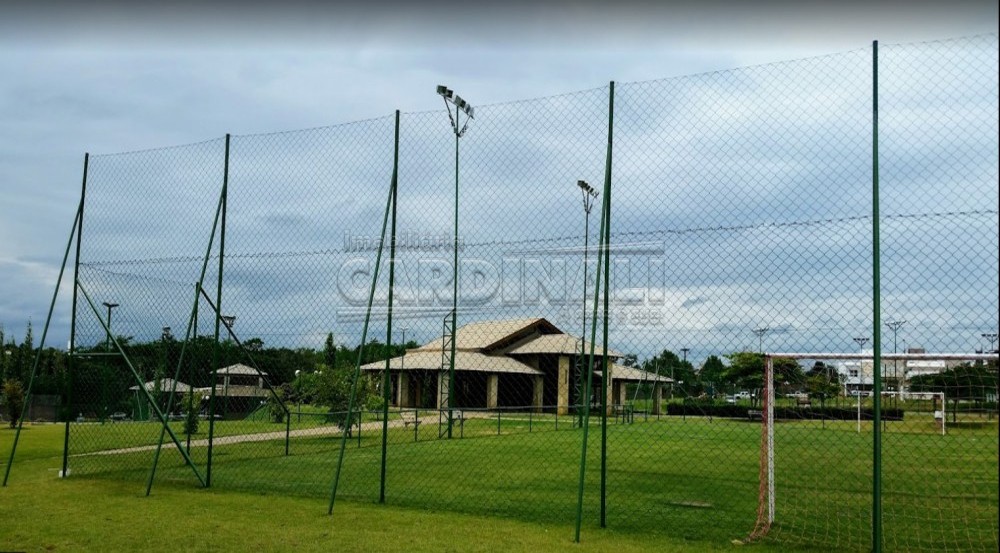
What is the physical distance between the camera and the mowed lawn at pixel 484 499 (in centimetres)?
664

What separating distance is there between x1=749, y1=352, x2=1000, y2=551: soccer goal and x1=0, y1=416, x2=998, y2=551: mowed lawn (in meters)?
0.05

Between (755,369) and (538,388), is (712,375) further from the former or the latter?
(538,388)

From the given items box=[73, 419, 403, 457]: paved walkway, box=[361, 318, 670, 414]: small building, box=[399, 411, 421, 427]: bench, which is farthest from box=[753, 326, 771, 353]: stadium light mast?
box=[361, 318, 670, 414]: small building

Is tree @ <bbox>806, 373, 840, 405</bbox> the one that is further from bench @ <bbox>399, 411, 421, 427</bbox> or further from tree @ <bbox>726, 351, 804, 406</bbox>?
bench @ <bbox>399, 411, 421, 427</bbox>

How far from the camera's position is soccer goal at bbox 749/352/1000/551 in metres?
6.73

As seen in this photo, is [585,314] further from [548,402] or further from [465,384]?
[548,402]

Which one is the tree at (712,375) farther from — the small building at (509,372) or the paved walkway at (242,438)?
the small building at (509,372)

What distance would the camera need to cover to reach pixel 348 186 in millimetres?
9180

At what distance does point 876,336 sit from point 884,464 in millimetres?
9419

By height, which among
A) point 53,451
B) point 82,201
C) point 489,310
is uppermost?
point 82,201

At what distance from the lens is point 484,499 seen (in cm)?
884

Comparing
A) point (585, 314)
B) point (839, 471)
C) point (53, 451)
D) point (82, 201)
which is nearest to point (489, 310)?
Result: point (585, 314)

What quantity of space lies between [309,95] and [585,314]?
4.60m

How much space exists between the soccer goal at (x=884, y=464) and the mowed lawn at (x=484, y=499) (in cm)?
5
